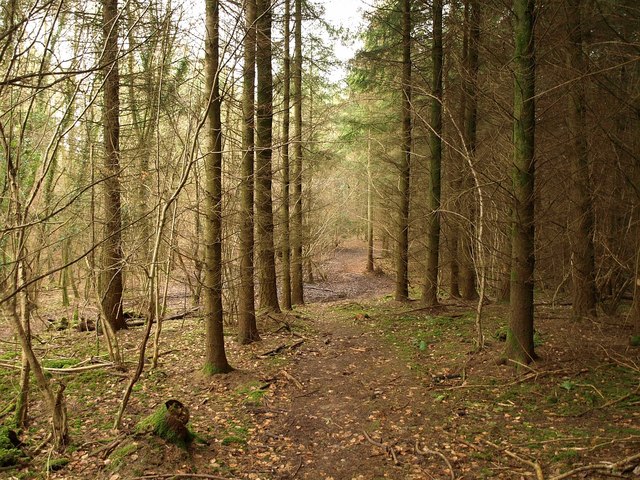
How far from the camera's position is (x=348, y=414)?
6406 millimetres

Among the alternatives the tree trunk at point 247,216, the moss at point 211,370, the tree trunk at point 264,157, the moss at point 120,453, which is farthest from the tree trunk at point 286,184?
the moss at point 120,453

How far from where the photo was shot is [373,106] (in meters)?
22.6

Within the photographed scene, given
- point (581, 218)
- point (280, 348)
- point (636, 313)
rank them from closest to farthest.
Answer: point (636, 313) < point (581, 218) < point (280, 348)

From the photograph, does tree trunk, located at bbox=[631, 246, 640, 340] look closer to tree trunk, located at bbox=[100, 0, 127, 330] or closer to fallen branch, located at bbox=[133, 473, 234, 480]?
fallen branch, located at bbox=[133, 473, 234, 480]

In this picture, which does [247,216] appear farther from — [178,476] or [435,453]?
[435,453]

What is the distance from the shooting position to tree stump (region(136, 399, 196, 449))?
505cm

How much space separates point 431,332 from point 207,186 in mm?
6221

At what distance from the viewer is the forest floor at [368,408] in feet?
15.6

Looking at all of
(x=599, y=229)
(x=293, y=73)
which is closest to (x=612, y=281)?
(x=599, y=229)

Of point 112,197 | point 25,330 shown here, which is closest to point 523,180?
point 25,330

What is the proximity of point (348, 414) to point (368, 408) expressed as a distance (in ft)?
1.11

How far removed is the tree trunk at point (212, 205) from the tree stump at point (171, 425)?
228 cm

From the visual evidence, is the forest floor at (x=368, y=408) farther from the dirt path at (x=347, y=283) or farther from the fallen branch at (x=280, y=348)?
the dirt path at (x=347, y=283)

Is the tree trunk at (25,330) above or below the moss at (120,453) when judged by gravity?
above
